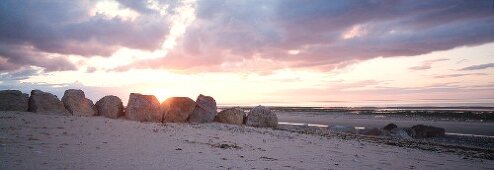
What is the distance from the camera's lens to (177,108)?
20297mm

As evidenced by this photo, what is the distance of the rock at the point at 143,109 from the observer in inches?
751

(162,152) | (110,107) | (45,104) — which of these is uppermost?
(45,104)

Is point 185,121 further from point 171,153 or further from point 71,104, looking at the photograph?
point 171,153

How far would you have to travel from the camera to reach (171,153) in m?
9.73

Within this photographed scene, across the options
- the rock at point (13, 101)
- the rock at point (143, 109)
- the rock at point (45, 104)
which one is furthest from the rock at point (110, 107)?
the rock at point (13, 101)

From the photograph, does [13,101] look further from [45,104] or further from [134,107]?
[134,107]

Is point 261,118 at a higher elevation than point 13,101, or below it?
below

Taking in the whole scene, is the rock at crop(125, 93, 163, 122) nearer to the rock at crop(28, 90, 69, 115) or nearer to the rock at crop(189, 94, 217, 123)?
the rock at crop(189, 94, 217, 123)

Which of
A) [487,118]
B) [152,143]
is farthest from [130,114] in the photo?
[487,118]

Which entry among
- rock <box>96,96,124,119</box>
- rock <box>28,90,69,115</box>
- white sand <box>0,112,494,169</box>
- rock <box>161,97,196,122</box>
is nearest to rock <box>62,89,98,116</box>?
rock <box>96,96,124,119</box>

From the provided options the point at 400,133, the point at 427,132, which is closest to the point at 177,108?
the point at 400,133

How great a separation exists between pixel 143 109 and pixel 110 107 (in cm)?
177

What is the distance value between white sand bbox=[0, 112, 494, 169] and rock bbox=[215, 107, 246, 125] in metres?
6.72

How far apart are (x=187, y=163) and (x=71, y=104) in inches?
489
